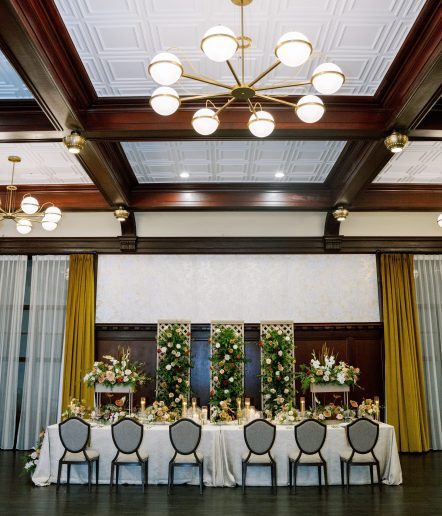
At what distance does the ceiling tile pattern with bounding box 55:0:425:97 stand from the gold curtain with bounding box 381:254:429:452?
218 inches

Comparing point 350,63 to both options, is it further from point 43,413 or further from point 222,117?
Result: point 43,413

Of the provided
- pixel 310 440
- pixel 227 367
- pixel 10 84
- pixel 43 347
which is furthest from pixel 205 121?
pixel 43 347

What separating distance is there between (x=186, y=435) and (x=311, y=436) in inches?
63.2

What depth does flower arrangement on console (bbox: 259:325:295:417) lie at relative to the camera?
30.6 ft

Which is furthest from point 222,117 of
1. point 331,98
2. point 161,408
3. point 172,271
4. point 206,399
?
point 206,399

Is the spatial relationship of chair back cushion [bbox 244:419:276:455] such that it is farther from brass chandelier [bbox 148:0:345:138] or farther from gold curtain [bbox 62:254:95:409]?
gold curtain [bbox 62:254:95:409]

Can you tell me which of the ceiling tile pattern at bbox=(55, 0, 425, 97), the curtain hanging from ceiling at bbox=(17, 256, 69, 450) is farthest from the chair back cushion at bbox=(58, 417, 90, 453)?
the ceiling tile pattern at bbox=(55, 0, 425, 97)

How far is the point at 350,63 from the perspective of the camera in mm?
5301

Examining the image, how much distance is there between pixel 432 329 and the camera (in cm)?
1027

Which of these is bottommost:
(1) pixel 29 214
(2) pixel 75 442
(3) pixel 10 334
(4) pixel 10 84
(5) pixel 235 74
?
(2) pixel 75 442

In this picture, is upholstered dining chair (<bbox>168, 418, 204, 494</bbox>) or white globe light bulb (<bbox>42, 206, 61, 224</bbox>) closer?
upholstered dining chair (<bbox>168, 418, 204, 494</bbox>)

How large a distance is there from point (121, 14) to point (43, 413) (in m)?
7.73

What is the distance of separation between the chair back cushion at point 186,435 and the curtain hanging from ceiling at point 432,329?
5413 mm

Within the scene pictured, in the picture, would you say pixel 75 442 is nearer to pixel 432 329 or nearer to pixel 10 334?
pixel 10 334
